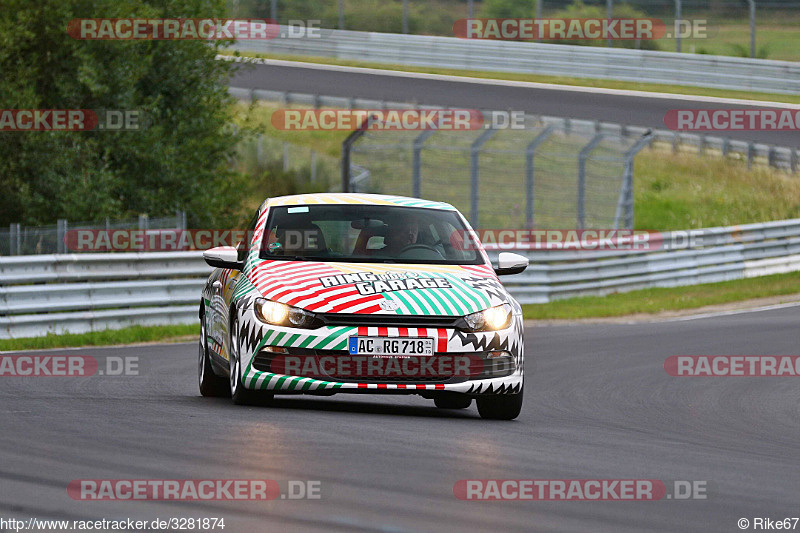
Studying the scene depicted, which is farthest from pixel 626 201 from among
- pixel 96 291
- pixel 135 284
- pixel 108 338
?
pixel 108 338

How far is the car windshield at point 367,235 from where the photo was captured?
32.7 feet

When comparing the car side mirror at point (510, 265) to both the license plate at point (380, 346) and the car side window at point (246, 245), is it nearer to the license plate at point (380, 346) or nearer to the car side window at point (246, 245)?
the license plate at point (380, 346)

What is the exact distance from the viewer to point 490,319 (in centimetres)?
924

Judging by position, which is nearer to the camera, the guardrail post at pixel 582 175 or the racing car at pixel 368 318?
the racing car at pixel 368 318

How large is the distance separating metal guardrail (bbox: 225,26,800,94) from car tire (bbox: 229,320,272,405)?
1201 inches

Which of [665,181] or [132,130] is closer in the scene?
[132,130]

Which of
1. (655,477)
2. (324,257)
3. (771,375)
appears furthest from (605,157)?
(655,477)

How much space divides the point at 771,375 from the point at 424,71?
3146 centimetres

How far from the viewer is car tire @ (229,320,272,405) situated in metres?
9.35

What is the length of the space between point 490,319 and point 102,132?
56.3ft

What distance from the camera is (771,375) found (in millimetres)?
13977

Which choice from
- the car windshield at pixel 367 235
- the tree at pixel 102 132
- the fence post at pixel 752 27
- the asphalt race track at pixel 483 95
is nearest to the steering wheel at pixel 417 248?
the car windshield at pixel 367 235

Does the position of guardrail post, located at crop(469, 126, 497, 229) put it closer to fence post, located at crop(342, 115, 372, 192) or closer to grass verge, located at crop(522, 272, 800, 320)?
fence post, located at crop(342, 115, 372, 192)

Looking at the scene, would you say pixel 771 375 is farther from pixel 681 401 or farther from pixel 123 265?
pixel 123 265
